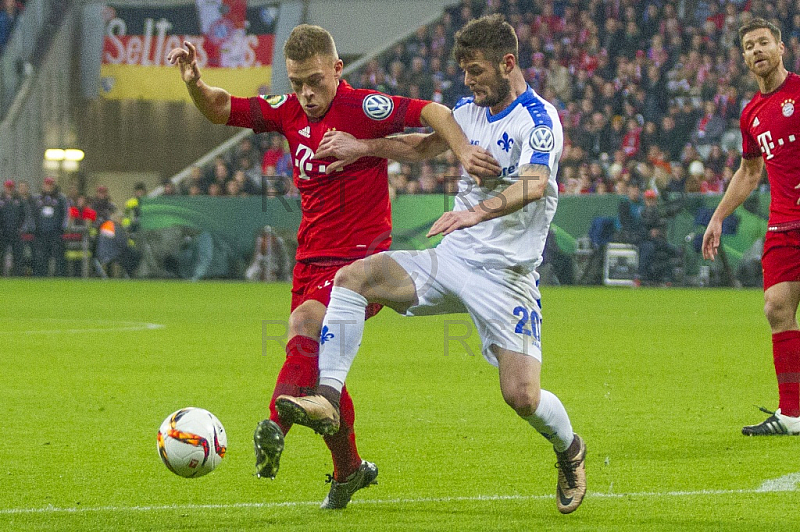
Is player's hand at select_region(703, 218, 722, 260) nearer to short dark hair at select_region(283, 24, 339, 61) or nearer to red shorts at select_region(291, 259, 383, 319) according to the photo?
red shorts at select_region(291, 259, 383, 319)

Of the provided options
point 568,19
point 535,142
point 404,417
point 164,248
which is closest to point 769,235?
point 404,417

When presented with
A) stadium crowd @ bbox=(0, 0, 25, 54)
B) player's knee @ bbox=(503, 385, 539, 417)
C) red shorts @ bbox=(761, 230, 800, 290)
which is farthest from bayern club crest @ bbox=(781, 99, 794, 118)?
stadium crowd @ bbox=(0, 0, 25, 54)

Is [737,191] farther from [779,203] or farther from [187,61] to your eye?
[187,61]

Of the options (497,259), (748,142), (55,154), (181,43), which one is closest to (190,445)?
(497,259)

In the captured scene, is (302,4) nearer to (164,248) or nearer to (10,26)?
(10,26)

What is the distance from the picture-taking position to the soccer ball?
483 cm

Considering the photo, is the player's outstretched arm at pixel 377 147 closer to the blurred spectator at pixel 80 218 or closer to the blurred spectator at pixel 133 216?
the blurred spectator at pixel 133 216

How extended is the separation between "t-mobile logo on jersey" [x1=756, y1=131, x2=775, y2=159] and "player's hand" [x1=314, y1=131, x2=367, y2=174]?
125 inches

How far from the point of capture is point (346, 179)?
5.38 metres

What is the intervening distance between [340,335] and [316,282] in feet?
1.65

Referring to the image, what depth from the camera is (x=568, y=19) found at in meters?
26.4

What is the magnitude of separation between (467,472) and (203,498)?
1350 mm

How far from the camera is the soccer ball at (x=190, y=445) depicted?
4.83 m

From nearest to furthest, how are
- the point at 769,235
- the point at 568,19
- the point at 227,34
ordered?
the point at 769,235 < the point at 568,19 < the point at 227,34
